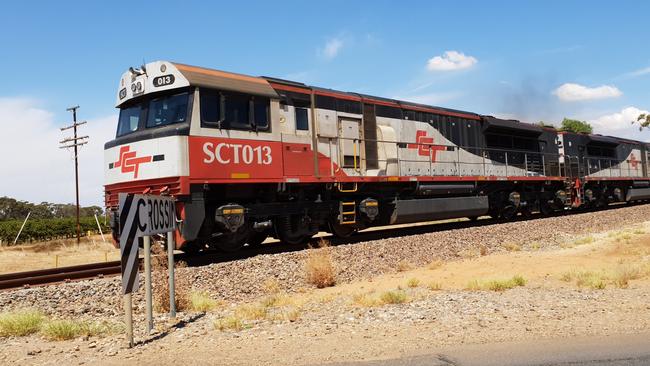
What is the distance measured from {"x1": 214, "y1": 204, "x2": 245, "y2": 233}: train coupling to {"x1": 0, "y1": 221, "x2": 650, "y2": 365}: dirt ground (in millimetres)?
2628

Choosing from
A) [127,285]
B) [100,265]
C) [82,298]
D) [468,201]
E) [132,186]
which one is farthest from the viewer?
[468,201]

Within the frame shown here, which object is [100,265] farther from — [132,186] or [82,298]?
[82,298]

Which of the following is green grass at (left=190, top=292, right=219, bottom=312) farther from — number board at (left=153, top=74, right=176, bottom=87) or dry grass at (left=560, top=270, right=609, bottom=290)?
dry grass at (left=560, top=270, right=609, bottom=290)

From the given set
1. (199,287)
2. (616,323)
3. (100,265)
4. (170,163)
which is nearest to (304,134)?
(170,163)

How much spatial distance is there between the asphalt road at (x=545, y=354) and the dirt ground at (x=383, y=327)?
0.19 meters

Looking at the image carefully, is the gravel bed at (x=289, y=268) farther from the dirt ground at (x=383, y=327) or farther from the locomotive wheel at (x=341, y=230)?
the locomotive wheel at (x=341, y=230)

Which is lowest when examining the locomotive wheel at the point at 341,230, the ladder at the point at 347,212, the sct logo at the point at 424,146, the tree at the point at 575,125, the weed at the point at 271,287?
the weed at the point at 271,287

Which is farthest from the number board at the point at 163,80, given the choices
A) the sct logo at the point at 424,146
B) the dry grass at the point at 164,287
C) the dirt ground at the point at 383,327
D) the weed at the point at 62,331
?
the sct logo at the point at 424,146

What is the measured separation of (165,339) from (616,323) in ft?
16.2

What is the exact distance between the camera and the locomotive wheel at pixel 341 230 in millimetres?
14168

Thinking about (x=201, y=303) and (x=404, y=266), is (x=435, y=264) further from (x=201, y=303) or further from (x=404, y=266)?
(x=201, y=303)

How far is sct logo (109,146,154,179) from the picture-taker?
34.5ft

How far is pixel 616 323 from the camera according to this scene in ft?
18.4

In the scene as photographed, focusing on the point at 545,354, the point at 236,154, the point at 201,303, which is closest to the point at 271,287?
the point at 201,303
